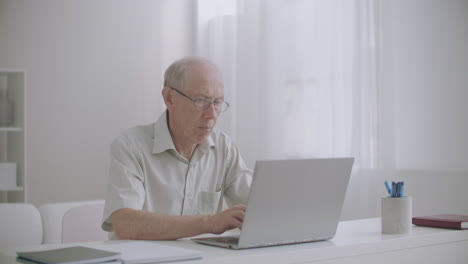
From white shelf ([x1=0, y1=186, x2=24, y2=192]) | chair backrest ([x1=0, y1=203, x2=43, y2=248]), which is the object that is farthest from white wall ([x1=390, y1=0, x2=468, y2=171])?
white shelf ([x1=0, y1=186, x2=24, y2=192])

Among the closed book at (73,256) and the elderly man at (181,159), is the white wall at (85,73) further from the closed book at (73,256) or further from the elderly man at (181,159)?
the closed book at (73,256)

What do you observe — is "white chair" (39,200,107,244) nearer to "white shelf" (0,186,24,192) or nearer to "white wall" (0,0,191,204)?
"white shelf" (0,186,24,192)

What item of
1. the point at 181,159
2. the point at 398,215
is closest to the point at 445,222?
the point at 398,215

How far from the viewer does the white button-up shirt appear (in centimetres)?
192

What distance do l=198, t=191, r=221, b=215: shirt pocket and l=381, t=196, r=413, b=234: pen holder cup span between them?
0.64 m

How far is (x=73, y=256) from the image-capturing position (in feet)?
4.01

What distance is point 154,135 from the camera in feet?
6.84

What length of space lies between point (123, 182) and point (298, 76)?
2002mm

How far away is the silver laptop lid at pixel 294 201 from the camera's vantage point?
1.40 metres

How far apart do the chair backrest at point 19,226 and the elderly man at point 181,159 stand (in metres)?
0.64

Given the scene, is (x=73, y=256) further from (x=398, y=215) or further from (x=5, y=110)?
(x=5, y=110)

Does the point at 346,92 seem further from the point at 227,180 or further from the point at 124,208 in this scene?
the point at 124,208

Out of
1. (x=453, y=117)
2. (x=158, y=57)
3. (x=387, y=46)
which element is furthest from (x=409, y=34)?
(x=158, y=57)

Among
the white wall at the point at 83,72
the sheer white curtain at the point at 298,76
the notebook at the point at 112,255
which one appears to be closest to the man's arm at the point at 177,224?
the notebook at the point at 112,255
